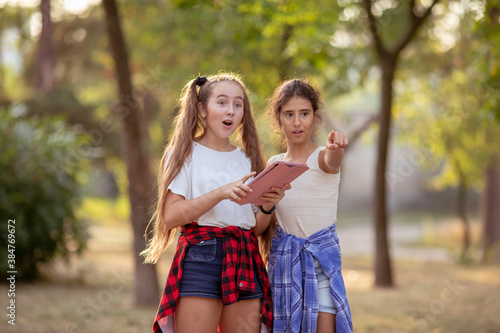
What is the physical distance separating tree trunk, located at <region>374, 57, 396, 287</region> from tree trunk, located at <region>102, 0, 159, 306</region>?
3.72 metres

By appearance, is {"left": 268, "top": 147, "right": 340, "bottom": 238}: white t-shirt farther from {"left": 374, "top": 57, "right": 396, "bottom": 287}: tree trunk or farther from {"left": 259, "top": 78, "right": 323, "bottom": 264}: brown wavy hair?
{"left": 374, "top": 57, "right": 396, "bottom": 287}: tree trunk

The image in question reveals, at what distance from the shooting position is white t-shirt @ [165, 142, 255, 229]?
2.58 m

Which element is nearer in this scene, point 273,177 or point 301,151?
point 273,177

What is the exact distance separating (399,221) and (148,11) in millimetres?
19055

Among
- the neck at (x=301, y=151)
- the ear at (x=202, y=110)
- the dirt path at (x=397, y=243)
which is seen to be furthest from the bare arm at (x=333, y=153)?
the dirt path at (x=397, y=243)

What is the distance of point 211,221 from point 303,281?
50 cm

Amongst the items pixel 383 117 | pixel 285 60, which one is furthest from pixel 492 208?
pixel 285 60

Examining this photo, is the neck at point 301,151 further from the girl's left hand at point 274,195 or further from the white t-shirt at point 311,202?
the girl's left hand at point 274,195

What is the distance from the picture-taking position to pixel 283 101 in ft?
9.07

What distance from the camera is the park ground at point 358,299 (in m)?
5.66

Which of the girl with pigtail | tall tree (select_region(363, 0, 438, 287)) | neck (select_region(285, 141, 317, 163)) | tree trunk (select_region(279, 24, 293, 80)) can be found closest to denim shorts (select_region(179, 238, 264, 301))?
the girl with pigtail

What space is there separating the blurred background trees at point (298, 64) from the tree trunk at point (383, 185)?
0.04 m

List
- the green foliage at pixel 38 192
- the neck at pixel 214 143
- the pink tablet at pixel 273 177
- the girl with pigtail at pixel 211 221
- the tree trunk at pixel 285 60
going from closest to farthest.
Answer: the pink tablet at pixel 273 177
the girl with pigtail at pixel 211 221
the neck at pixel 214 143
the green foliage at pixel 38 192
the tree trunk at pixel 285 60

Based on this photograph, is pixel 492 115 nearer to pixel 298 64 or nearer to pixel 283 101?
pixel 298 64
